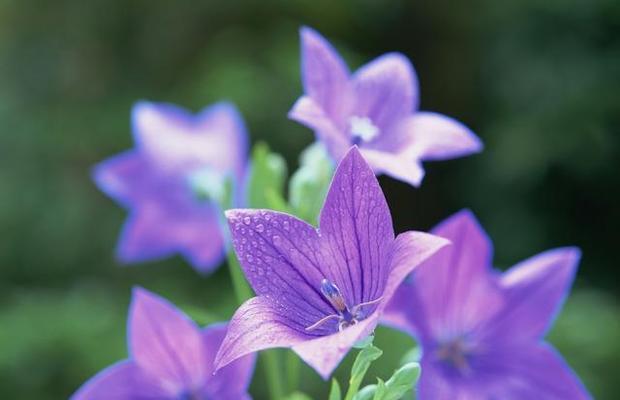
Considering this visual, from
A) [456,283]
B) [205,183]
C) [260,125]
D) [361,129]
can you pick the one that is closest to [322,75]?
[361,129]

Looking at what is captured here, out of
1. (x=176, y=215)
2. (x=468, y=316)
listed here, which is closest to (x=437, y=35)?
(x=176, y=215)

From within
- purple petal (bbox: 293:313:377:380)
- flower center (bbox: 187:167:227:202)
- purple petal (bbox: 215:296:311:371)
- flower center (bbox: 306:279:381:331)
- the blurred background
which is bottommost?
the blurred background

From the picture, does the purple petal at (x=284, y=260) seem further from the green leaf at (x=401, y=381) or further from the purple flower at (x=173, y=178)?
the purple flower at (x=173, y=178)

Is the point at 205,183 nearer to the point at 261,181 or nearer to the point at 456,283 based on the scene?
the point at 261,181

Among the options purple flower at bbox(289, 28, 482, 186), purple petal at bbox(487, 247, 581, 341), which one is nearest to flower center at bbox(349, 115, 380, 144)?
purple flower at bbox(289, 28, 482, 186)

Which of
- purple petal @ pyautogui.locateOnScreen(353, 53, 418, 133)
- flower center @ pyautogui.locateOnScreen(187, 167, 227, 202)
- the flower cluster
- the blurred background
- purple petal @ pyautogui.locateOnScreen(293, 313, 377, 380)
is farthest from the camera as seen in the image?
the blurred background

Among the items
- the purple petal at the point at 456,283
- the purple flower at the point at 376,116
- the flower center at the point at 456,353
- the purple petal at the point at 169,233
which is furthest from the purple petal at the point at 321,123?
the purple petal at the point at 169,233

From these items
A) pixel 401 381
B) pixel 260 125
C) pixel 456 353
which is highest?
pixel 401 381

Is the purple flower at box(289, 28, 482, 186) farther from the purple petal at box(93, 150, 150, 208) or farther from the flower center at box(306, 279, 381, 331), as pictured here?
the purple petal at box(93, 150, 150, 208)
